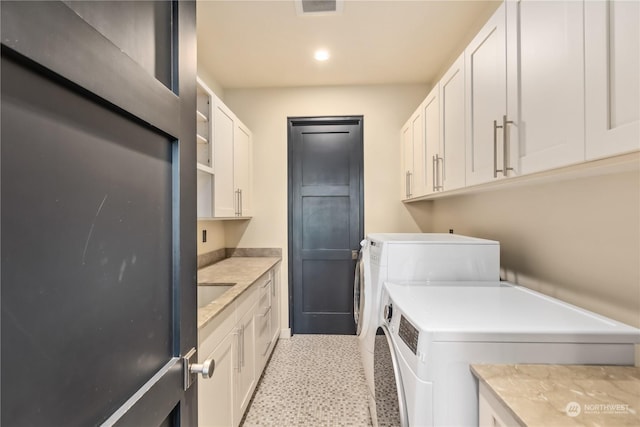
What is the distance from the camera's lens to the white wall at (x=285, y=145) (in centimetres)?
303

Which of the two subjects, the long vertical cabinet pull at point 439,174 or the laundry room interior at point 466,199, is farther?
the long vertical cabinet pull at point 439,174

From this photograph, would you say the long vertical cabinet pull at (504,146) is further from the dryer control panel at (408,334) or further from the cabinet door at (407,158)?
the cabinet door at (407,158)

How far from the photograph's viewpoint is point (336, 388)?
2.11 meters

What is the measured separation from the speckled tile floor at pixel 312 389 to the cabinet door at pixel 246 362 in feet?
0.55

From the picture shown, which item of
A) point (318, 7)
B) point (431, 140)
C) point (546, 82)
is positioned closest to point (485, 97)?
point (546, 82)

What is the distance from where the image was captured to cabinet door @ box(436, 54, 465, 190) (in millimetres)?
1539

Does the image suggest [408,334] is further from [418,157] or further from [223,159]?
[223,159]

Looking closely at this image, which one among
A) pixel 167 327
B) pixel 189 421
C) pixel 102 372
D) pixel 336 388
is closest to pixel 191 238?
pixel 167 327

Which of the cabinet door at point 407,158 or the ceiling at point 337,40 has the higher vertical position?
the ceiling at point 337,40

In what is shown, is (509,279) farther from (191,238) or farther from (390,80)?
(390,80)

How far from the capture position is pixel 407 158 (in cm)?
271

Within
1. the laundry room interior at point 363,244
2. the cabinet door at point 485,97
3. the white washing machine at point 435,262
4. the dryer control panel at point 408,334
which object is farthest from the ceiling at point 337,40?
the dryer control panel at point 408,334

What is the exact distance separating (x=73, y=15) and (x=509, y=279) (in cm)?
205

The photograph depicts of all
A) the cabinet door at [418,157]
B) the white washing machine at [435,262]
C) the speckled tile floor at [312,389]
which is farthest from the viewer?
the cabinet door at [418,157]
